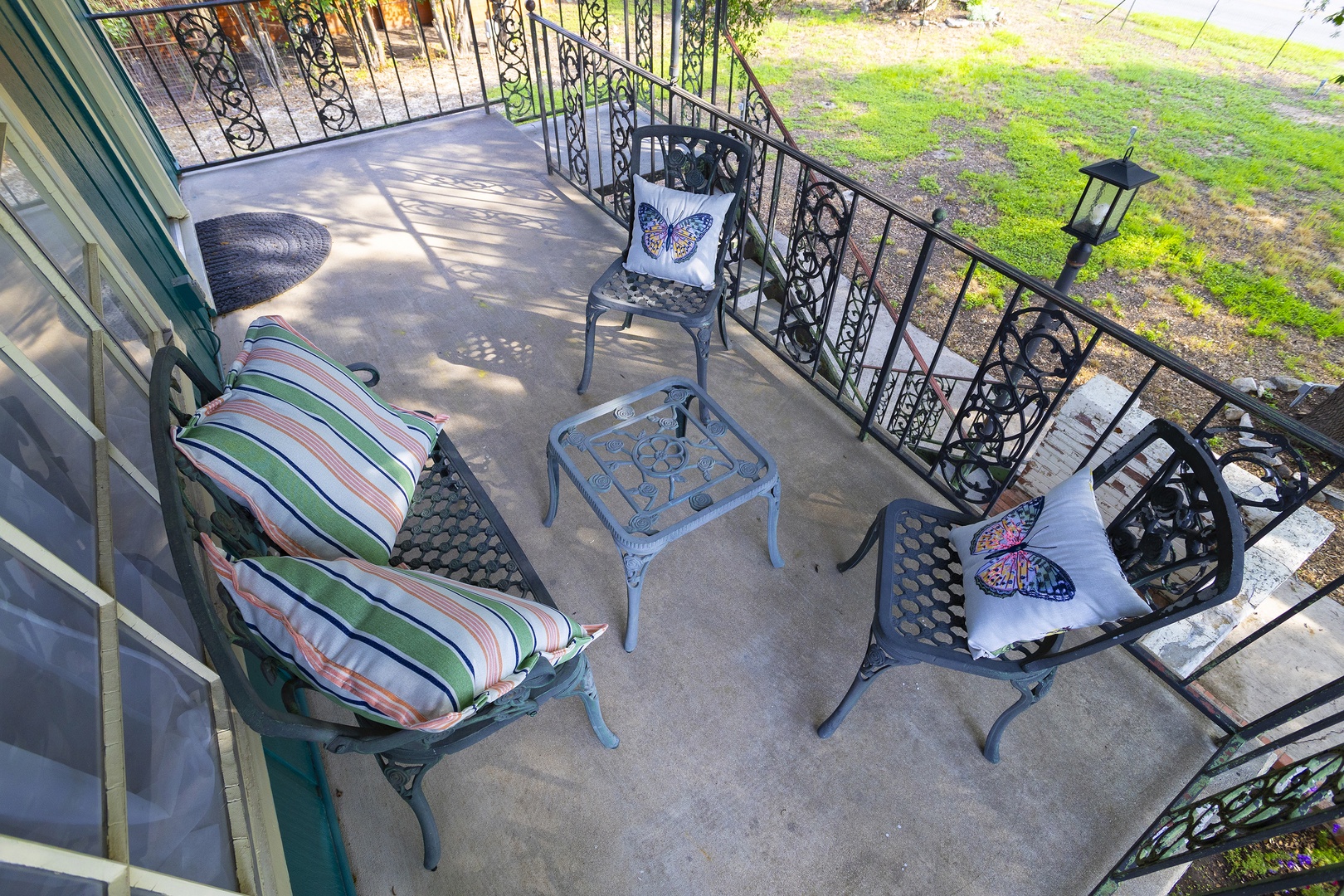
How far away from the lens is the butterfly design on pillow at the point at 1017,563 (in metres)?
1.43

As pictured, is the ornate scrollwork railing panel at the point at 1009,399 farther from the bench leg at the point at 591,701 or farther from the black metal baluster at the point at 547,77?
the black metal baluster at the point at 547,77

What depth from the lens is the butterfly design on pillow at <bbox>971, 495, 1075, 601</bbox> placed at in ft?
4.70

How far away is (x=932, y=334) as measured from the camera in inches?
275

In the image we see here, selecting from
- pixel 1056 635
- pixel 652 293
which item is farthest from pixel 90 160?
pixel 1056 635

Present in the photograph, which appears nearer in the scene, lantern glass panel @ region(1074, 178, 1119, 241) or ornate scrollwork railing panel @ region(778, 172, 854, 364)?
ornate scrollwork railing panel @ region(778, 172, 854, 364)

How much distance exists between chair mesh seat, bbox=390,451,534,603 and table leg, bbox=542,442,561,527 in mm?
291

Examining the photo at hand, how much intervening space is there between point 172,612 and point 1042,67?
50.3 ft

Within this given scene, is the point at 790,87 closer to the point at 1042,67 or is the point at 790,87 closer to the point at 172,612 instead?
the point at 1042,67

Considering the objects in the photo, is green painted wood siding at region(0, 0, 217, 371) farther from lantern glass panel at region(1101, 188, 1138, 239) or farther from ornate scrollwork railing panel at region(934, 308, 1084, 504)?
lantern glass panel at region(1101, 188, 1138, 239)

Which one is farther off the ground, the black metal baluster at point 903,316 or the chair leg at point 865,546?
the black metal baluster at point 903,316

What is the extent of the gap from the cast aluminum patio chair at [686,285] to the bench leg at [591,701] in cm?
139

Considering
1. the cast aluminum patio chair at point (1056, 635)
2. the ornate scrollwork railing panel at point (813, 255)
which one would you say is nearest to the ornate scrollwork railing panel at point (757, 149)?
the ornate scrollwork railing panel at point (813, 255)

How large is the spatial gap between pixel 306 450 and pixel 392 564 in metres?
0.43

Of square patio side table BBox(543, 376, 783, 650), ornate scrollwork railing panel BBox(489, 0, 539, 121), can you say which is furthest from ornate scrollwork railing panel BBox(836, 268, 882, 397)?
ornate scrollwork railing panel BBox(489, 0, 539, 121)
